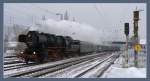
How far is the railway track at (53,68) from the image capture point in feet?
57.6

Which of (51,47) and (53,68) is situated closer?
(53,68)

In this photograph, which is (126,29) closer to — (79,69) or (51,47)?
(79,69)

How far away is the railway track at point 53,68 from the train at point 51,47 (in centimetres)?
32

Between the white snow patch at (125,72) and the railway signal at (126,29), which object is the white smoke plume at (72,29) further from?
the white snow patch at (125,72)

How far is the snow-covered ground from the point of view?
1773cm

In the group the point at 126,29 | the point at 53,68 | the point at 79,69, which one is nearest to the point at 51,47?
the point at 53,68

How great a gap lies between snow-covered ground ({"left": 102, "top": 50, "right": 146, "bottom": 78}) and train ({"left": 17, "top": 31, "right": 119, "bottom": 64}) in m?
0.81

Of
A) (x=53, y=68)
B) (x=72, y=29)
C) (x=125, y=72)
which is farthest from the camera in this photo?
(x=72, y=29)

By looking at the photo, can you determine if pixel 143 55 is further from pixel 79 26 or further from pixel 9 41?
pixel 9 41

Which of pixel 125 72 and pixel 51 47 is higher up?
pixel 51 47

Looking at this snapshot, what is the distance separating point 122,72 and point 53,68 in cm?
302

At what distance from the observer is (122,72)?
723 inches

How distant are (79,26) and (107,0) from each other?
194cm

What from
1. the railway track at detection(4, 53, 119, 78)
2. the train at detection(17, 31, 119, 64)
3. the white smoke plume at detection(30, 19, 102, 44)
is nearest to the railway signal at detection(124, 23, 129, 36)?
the train at detection(17, 31, 119, 64)
